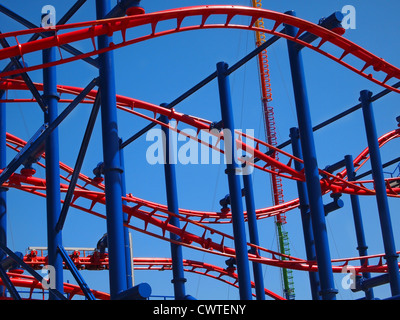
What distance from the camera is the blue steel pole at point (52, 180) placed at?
33.1 feet

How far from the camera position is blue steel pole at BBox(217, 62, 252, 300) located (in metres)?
13.2

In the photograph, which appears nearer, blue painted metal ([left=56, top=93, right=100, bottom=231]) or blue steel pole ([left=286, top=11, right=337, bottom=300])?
blue painted metal ([left=56, top=93, right=100, bottom=231])

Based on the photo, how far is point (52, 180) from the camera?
10484mm

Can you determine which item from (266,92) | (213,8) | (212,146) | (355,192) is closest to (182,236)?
(212,146)

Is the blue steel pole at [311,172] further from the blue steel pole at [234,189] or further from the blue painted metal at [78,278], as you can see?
the blue painted metal at [78,278]

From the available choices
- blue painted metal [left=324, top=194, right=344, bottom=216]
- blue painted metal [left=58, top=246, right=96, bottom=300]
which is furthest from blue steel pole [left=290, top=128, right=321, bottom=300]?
blue painted metal [left=58, top=246, right=96, bottom=300]

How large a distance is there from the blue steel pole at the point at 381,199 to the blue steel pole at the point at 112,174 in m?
7.93

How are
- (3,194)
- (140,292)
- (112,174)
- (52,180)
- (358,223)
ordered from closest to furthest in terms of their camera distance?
(140,292)
(112,174)
(52,180)
(3,194)
(358,223)

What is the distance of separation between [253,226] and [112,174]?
8974mm

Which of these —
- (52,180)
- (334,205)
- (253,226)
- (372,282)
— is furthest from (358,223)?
(52,180)

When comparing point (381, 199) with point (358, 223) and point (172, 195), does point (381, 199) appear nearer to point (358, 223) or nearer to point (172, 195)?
point (358, 223)

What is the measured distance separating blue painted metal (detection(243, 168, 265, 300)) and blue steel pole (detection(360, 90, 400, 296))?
3.36 meters

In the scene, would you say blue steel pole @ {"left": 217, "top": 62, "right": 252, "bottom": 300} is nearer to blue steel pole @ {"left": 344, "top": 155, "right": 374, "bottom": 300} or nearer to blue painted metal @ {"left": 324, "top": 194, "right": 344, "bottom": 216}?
blue painted metal @ {"left": 324, "top": 194, "right": 344, "bottom": 216}

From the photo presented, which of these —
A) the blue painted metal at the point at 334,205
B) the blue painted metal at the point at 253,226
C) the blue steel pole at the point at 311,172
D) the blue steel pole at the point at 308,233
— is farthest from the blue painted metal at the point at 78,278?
the blue painted metal at the point at 334,205
